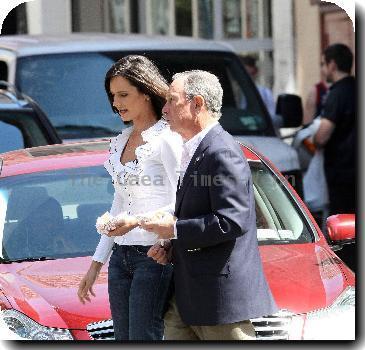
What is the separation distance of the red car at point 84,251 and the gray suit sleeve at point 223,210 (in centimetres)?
90

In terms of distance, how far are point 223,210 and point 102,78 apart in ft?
16.1

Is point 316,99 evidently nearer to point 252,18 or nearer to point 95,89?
point 95,89

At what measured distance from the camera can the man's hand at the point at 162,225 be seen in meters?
4.39

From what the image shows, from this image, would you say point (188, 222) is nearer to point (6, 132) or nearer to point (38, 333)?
point (38, 333)

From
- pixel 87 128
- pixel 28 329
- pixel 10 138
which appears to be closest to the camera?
pixel 28 329

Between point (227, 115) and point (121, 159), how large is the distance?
4591 mm

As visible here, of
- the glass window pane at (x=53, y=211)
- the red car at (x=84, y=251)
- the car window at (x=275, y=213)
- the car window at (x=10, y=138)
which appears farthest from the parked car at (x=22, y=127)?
the car window at (x=275, y=213)

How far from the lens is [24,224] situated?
607cm

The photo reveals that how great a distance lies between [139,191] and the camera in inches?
184

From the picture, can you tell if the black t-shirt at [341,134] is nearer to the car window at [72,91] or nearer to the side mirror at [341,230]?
the car window at [72,91]

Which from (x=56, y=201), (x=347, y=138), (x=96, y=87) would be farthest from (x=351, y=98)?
(x=56, y=201)

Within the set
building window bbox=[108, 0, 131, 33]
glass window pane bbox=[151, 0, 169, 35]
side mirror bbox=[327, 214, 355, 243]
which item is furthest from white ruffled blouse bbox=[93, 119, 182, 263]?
glass window pane bbox=[151, 0, 169, 35]

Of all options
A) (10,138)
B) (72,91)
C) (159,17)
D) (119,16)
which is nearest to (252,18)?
(159,17)

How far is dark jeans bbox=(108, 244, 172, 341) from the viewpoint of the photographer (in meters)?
4.62
